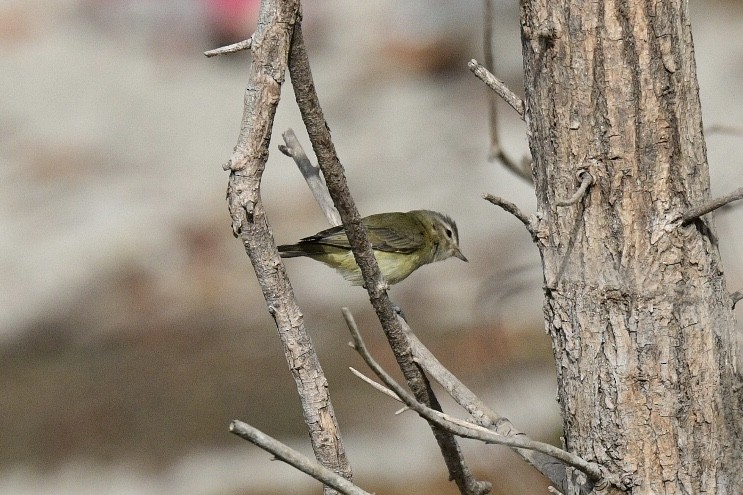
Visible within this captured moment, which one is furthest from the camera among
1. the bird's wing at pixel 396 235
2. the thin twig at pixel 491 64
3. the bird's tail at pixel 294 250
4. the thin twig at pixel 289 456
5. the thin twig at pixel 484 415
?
the bird's wing at pixel 396 235

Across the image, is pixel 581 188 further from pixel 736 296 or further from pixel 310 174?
pixel 310 174

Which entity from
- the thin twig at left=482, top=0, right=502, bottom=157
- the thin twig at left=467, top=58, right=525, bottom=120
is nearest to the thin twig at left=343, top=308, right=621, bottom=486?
the thin twig at left=467, top=58, right=525, bottom=120

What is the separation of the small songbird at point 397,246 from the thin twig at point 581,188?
10.2 ft

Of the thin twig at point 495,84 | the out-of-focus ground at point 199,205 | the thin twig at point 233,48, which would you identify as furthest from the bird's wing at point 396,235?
the thin twig at point 233,48

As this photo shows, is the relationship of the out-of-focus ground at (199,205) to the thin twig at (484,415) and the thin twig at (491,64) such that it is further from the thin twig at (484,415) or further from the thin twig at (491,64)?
the thin twig at (484,415)

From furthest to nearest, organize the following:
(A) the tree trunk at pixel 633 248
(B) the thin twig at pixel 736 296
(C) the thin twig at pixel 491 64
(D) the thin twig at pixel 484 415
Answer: (C) the thin twig at pixel 491 64
(D) the thin twig at pixel 484 415
(B) the thin twig at pixel 736 296
(A) the tree trunk at pixel 633 248

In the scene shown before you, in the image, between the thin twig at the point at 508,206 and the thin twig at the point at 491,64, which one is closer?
the thin twig at the point at 508,206

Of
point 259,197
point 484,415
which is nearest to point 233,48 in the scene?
point 259,197

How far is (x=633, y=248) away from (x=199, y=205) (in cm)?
478

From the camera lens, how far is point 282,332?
181 centimetres

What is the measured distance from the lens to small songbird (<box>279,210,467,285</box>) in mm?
5059

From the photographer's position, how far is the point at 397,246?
5199 mm

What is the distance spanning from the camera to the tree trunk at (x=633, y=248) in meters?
1.81

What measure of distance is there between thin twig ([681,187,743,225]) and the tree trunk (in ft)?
0.06
